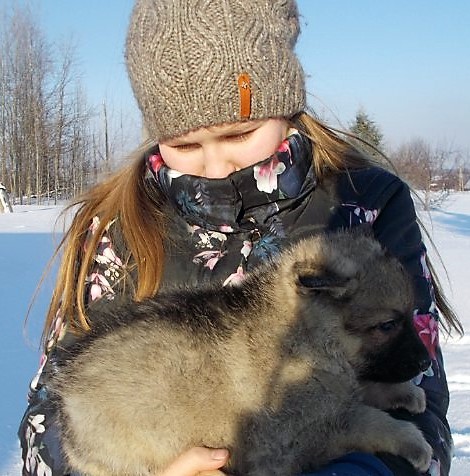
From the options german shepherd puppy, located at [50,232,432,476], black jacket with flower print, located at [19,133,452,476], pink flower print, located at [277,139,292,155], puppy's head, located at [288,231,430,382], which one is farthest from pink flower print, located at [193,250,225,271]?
pink flower print, located at [277,139,292,155]

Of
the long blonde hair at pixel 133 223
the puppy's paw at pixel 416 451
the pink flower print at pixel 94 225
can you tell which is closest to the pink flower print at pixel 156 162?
the long blonde hair at pixel 133 223

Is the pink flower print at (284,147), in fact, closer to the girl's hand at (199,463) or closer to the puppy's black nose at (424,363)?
the puppy's black nose at (424,363)

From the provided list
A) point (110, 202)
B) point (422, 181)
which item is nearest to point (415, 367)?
point (110, 202)

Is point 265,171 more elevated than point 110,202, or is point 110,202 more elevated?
point 265,171

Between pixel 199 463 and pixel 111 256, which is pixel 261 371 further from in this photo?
pixel 111 256

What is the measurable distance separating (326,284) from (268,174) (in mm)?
623

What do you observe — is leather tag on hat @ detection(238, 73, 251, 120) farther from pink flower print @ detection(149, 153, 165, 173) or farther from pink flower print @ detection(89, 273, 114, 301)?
pink flower print @ detection(89, 273, 114, 301)

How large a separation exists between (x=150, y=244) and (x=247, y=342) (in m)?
0.66

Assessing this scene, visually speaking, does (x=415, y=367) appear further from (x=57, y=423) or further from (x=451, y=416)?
(x=451, y=416)

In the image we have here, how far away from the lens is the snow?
15.9 ft

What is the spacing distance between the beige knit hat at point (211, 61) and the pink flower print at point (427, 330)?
1012 millimetres

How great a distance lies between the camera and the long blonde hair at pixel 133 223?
107 inches

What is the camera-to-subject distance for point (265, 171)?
273cm

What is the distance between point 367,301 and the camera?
2441mm
